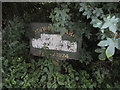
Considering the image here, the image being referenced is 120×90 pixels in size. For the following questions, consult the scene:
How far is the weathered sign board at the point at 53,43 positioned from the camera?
1.65 m

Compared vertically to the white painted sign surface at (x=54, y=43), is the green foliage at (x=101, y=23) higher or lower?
higher

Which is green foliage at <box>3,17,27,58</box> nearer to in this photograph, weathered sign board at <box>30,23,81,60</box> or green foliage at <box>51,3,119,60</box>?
weathered sign board at <box>30,23,81,60</box>

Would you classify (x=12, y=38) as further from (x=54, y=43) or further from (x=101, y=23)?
(x=101, y=23)

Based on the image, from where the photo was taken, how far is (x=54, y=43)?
1.71m

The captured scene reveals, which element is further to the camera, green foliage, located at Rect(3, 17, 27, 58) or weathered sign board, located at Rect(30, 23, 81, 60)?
green foliage, located at Rect(3, 17, 27, 58)

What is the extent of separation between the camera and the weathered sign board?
5.41 ft

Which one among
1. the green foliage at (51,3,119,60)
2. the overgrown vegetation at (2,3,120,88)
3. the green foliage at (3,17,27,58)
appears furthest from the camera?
the green foliage at (3,17,27,58)

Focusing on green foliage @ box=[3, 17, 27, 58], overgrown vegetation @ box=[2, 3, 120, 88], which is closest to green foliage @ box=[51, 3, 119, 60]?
overgrown vegetation @ box=[2, 3, 120, 88]

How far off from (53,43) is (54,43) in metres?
0.01

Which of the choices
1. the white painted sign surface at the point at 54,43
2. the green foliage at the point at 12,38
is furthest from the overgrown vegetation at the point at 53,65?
the white painted sign surface at the point at 54,43

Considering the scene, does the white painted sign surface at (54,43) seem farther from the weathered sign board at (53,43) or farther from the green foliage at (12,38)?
the green foliage at (12,38)

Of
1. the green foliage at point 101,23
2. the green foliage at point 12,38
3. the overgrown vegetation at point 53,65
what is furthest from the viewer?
the green foliage at point 12,38

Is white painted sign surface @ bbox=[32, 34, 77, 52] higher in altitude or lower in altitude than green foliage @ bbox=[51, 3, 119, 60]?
lower

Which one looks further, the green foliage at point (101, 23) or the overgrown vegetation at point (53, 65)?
the overgrown vegetation at point (53, 65)
